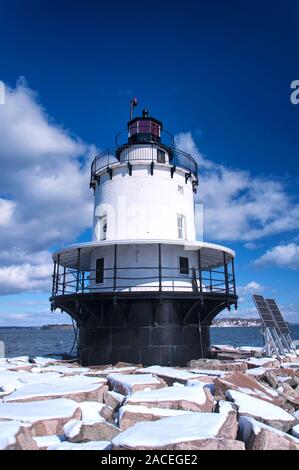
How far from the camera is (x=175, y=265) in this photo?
17922 millimetres

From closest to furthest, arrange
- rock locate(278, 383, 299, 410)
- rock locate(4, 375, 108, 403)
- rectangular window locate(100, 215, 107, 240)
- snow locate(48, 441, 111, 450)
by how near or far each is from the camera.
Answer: snow locate(48, 441, 111, 450), rock locate(4, 375, 108, 403), rock locate(278, 383, 299, 410), rectangular window locate(100, 215, 107, 240)

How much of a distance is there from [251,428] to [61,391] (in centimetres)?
494

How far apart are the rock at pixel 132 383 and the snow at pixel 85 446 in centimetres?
352

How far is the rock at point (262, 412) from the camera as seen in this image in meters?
8.19

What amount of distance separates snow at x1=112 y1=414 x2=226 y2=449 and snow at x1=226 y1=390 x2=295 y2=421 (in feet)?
3.77

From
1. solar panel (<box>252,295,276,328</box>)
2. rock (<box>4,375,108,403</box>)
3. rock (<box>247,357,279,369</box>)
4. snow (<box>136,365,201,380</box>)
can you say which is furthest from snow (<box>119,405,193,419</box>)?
solar panel (<box>252,295,276,328</box>)

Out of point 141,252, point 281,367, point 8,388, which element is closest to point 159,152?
point 141,252

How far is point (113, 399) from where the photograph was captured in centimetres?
1027

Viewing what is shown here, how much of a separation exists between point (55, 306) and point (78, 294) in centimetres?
284

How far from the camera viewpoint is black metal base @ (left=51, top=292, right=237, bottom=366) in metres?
16.1

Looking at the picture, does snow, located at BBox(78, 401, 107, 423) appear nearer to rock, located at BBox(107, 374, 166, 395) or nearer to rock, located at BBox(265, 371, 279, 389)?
rock, located at BBox(107, 374, 166, 395)

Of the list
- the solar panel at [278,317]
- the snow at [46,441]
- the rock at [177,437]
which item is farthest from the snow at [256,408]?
the solar panel at [278,317]

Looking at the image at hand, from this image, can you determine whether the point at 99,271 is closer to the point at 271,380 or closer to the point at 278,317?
the point at 271,380
